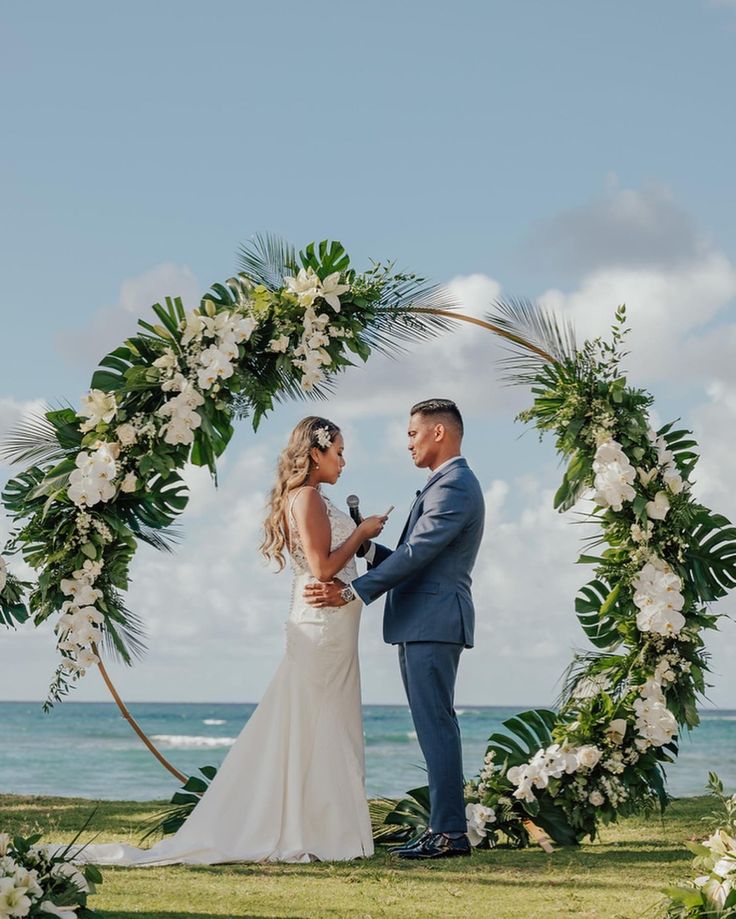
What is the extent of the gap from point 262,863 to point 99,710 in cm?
4573

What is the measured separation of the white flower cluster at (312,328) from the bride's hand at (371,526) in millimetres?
979

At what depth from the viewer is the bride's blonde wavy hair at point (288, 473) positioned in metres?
5.91

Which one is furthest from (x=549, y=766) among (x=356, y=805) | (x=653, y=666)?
(x=356, y=805)

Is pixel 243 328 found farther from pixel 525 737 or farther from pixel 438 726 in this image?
pixel 525 737

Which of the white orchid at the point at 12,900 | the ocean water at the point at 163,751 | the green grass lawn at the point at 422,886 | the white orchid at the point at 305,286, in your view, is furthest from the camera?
the ocean water at the point at 163,751

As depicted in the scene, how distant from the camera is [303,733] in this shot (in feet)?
19.1

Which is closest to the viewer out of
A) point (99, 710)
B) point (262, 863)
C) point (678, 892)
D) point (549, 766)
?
point (678, 892)

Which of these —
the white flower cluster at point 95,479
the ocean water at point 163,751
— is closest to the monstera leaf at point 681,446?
the white flower cluster at point 95,479

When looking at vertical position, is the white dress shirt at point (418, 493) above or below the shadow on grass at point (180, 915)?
above

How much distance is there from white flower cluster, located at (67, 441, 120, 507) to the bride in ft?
2.90

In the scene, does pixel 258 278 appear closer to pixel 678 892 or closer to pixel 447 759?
pixel 447 759

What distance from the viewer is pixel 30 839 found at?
368 cm

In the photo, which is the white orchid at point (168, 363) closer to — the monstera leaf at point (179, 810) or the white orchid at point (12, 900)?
the monstera leaf at point (179, 810)

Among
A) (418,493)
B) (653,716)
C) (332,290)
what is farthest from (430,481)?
(653,716)
